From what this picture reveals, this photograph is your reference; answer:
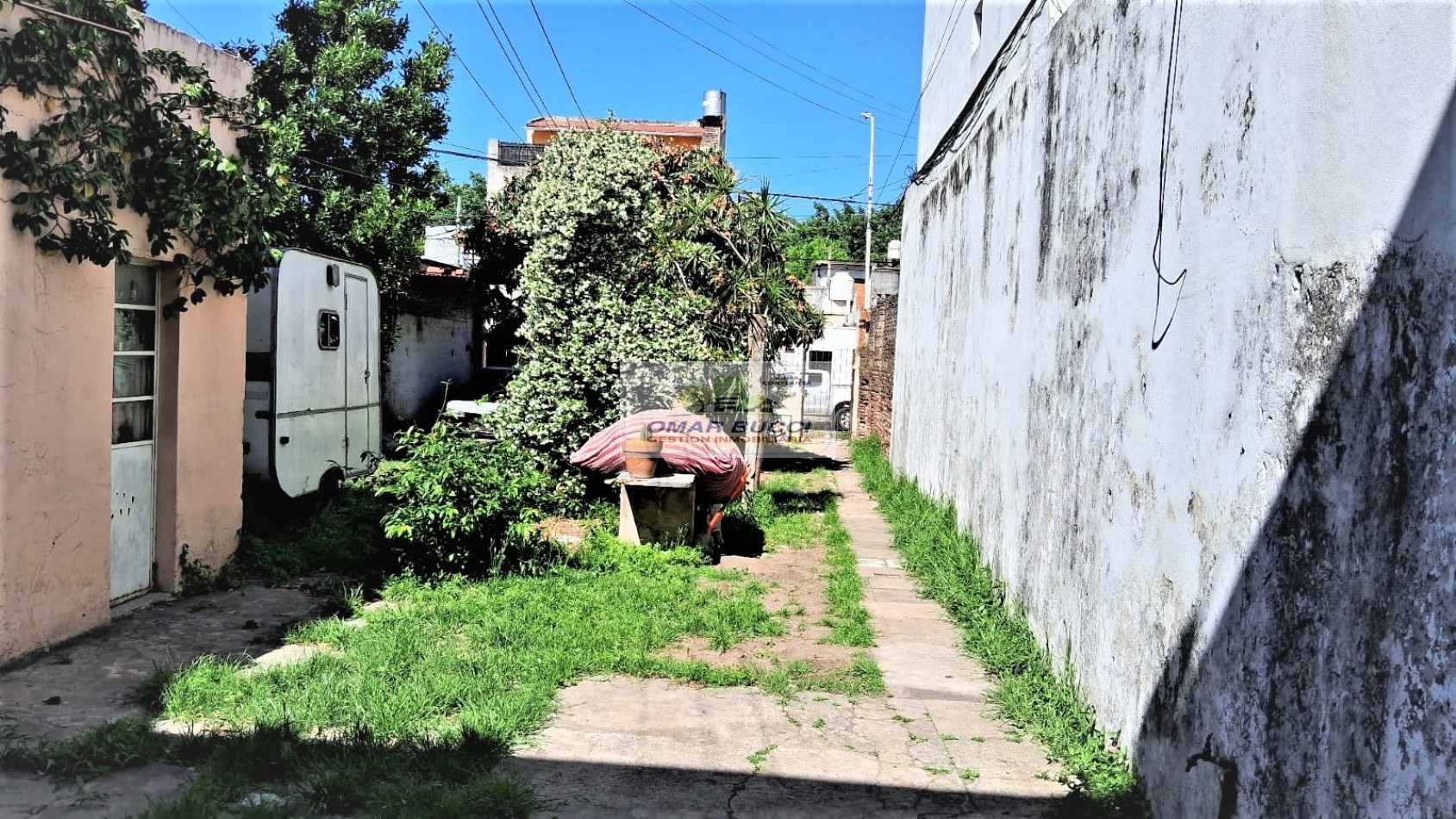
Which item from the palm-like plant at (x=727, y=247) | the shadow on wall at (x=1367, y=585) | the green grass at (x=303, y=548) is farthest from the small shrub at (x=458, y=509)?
the shadow on wall at (x=1367, y=585)

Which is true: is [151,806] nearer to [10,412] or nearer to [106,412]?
[10,412]

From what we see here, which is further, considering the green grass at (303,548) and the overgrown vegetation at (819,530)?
the green grass at (303,548)

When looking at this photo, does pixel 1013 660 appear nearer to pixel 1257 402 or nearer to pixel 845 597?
pixel 845 597

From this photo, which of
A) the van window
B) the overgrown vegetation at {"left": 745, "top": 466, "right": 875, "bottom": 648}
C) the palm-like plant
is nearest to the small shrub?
the van window

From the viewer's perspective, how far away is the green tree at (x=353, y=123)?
1202 cm

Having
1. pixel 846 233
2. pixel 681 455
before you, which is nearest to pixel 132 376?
pixel 681 455

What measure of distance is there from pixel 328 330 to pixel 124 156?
333 cm

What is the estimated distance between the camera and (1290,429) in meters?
2.52

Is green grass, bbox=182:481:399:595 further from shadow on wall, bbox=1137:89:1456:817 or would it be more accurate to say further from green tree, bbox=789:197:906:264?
green tree, bbox=789:197:906:264

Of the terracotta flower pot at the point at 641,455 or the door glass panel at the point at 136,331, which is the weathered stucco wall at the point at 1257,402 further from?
the door glass panel at the point at 136,331

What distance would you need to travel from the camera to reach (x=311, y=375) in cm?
838

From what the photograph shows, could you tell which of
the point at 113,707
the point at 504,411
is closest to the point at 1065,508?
the point at 113,707

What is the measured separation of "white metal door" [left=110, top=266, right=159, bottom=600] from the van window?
2.47 metres

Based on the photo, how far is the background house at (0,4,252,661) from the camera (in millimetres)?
4750
